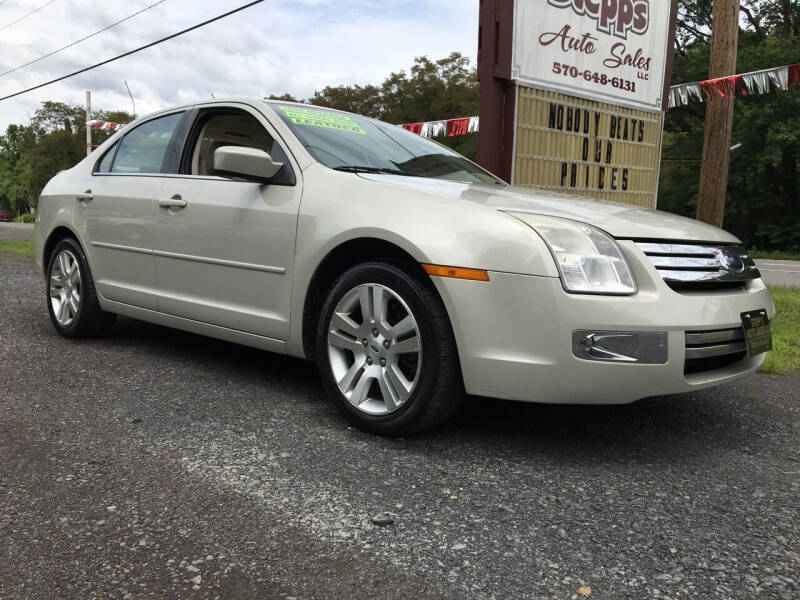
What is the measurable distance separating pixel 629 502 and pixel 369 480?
0.92 metres

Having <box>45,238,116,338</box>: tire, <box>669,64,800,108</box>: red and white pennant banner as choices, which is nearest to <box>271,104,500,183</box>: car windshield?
<box>45,238,116,338</box>: tire

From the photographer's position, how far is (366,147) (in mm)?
3863

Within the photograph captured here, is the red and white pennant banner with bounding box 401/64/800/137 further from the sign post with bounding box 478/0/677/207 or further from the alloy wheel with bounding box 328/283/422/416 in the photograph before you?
the alloy wheel with bounding box 328/283/422/416

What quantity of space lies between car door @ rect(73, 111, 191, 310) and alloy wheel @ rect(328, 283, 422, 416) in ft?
5.09

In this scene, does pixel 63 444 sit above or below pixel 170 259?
below

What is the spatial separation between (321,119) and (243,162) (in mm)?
723

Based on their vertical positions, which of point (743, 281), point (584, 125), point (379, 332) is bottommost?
point (379, 332)

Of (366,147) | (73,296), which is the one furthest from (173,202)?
(73,296)

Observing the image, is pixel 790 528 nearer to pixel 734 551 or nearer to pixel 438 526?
pixel 734 551

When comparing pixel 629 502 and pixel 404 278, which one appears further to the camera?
pixel 404 278

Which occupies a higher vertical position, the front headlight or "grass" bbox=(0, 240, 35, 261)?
the front headlight

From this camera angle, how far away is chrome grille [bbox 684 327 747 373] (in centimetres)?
281

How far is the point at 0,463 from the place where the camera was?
280 cm

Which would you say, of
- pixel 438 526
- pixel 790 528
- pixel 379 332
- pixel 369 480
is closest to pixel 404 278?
pixel 379 332
